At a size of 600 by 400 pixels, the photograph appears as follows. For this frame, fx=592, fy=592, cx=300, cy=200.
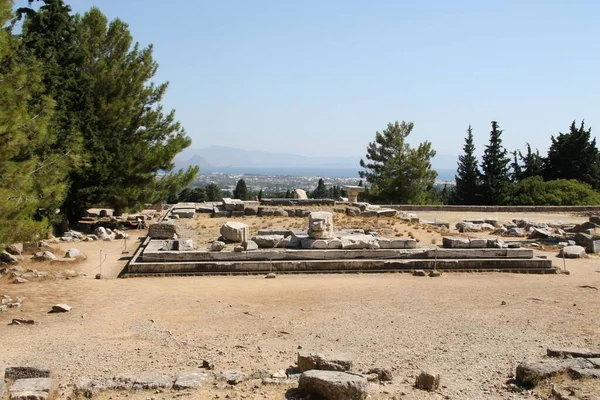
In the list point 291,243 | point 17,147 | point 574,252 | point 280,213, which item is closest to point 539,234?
point 574,252

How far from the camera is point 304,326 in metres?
10.1

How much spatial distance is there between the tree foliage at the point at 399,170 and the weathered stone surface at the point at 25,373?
3420 cm

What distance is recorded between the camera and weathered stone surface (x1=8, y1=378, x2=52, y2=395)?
21.7 feet

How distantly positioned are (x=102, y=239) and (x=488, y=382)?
16.7m

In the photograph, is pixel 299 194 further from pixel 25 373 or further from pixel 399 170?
pixel 25 373

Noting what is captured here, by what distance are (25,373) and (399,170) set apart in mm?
34840

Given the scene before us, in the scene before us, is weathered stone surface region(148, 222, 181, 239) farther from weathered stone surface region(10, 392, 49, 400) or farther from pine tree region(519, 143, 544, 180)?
pine tree region(519, 143, 544, 180)

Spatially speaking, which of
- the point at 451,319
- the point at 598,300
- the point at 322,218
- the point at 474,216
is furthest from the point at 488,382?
the point at 474,216

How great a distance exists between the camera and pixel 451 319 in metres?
10.5

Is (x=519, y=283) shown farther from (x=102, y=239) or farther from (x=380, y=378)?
(x=102, y=239)

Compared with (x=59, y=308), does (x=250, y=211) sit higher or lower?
higher

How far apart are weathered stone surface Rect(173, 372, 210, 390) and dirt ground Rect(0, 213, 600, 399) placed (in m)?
0.15

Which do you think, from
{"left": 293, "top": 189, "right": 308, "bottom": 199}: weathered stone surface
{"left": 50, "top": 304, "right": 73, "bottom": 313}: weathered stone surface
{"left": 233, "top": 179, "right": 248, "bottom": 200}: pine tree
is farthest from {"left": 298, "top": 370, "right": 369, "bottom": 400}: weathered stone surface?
{"left": 233, "top": 179, "right": 248, "bottom": 200}: pine tree

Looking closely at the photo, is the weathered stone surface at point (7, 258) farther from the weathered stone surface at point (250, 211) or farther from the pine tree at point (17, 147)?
the weathered stone surface at point (250, 211)
